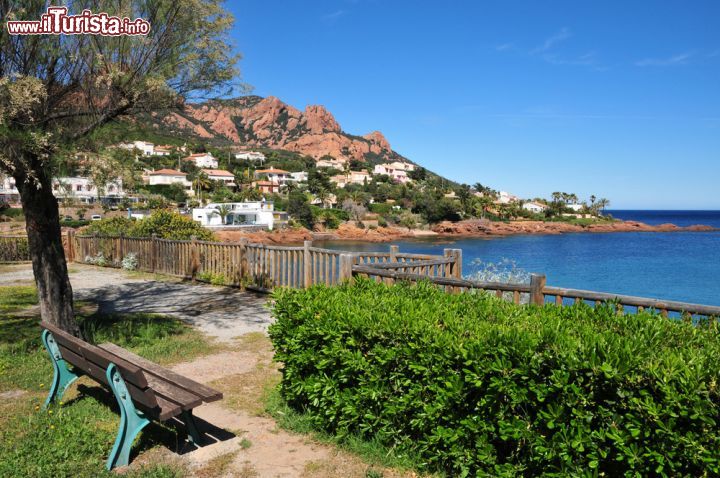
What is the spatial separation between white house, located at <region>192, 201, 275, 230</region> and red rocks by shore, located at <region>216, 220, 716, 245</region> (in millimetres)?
3893

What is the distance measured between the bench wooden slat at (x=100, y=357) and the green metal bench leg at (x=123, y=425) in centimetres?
8

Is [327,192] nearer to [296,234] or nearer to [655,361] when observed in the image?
[296,234]

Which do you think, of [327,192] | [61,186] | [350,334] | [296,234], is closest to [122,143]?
[61,186]

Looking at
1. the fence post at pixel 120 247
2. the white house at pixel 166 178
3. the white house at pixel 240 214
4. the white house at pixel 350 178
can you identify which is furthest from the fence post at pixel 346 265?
the white house at pixel 350 178

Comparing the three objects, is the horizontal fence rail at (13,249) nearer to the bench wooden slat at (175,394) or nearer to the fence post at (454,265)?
the fence post at (454,265)

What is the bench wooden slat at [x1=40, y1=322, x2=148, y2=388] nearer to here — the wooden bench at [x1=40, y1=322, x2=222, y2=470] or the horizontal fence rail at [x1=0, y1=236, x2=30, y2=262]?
the wooden bench at [x1=40, y1=322, x2=222, y2=470]

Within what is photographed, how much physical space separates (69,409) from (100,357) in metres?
1.43

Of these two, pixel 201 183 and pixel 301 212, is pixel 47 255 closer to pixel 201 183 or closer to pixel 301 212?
pixel 301 212

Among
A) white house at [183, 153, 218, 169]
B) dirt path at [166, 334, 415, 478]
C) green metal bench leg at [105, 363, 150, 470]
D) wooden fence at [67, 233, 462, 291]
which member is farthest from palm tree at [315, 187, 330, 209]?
green metal bench leg at [105, 363, 150, 470]

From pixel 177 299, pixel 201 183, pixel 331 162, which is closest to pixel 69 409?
pixel 177 299

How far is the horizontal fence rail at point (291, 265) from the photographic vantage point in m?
5.67

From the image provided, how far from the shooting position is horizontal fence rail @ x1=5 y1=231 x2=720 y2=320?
18.6 feet

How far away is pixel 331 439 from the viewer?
4402 millimetres

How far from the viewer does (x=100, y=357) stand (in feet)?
13.2
